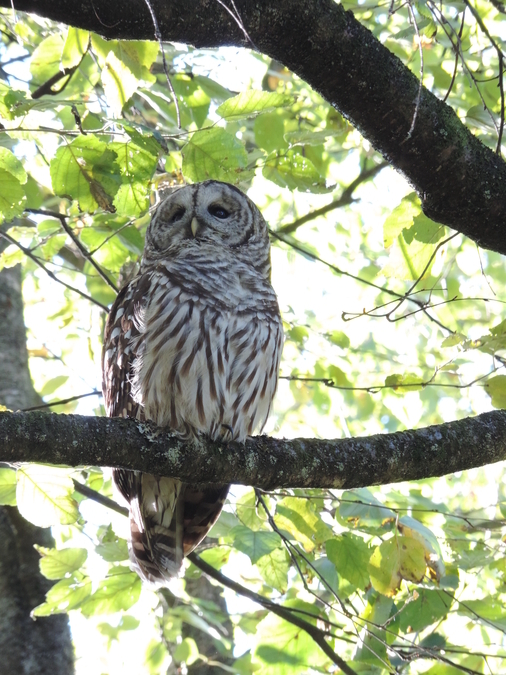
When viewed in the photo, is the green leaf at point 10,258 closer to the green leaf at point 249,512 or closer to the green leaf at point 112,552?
the green leaf at point 112,552

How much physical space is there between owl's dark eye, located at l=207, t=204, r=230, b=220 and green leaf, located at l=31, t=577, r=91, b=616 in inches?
72.5

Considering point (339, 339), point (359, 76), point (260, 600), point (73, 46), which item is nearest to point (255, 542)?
point (260, 600)

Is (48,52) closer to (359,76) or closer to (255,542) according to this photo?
(359,76)

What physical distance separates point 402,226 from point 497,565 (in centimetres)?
153

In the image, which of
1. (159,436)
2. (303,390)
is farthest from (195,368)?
(303,390)

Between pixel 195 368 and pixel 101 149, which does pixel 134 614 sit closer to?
pixel 195 368

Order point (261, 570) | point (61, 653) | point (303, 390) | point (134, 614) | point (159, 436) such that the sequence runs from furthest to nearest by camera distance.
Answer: point (303, 390)
point (134, 614)
point (61, 653)
point (261, 570)
point (159, 436)

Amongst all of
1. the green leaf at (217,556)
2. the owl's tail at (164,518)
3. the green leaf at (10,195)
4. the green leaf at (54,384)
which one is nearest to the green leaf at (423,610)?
the owl's tail at (164,518)

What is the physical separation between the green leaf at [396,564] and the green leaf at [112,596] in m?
1.10

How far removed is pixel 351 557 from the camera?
2777 millimetres

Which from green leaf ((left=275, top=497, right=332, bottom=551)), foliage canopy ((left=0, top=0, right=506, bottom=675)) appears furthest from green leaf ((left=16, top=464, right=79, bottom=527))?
green leaf ((left=275, top=497, right=332, bottom=551))

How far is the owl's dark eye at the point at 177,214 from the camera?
11.8 feet

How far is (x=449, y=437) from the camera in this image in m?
2.28

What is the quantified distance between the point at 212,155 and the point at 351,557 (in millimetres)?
1614
